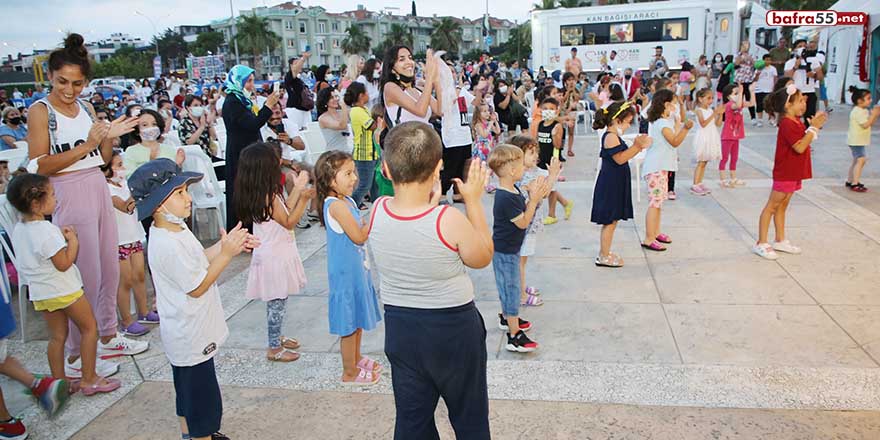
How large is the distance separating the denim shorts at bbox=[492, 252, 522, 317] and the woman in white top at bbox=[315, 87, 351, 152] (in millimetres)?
4250

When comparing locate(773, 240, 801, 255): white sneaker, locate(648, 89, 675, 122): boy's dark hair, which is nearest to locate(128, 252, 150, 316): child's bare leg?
locate(648, 89, 675, 122): boy's dark hair

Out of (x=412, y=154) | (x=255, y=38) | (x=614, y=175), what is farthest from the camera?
(x=255, y=38)

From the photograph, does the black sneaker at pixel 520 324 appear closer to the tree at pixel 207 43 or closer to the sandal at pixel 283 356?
the sandal at pixel 283 356

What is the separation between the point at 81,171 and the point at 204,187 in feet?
10.9

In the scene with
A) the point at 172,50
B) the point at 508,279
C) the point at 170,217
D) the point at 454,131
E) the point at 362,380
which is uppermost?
the point at 172,50

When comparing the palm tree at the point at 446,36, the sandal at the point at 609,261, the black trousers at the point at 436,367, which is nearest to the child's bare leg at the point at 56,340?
the black trousers at the point at 436,367

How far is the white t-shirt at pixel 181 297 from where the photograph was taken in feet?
9.28

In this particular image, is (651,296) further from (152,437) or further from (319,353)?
Answer: (152,437)

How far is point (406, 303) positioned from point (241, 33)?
86.5 m

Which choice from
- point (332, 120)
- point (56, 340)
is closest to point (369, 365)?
point (56, 340)

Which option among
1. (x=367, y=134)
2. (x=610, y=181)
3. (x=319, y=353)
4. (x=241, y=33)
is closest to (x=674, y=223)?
(x=610, y=181)

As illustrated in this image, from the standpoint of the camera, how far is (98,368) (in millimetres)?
4039

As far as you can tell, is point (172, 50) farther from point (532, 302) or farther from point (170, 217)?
point (170, 217)

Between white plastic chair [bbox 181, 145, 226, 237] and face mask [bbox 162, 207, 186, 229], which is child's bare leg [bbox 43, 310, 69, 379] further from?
white plastic chair [bbox 181, 145, 226, 237]
